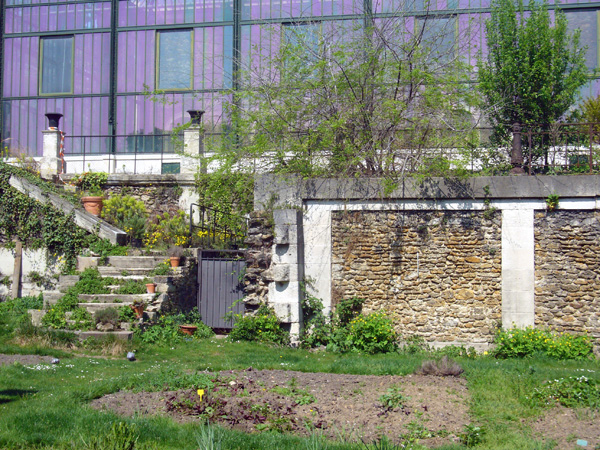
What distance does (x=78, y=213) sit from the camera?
15.4 meters

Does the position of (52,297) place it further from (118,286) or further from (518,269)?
(518,269)

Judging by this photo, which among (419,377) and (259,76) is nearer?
(419,377)

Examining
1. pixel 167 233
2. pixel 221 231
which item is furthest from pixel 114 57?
pixel 221 231

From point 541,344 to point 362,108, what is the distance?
17.8 feet

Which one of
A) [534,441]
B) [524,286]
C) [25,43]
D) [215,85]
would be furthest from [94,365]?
[25,43]

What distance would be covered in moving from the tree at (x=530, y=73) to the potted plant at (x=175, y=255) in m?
8.14

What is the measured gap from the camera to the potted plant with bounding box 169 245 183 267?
13711mm

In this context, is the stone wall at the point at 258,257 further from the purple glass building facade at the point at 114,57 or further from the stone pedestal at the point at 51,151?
the purple glass building facade at the point at 114,57

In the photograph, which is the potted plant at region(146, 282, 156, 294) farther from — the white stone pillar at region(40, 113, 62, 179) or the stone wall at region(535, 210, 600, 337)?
the white stone pillar at region(40, 113, 62, 179)

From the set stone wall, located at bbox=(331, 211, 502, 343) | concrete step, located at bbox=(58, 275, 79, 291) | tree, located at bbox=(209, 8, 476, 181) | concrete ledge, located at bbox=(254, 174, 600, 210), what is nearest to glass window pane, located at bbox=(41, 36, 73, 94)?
concrete step, located at bbox=(58, 275, 79, 291)

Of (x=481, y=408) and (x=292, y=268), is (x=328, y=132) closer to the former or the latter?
(x=292, y=268)

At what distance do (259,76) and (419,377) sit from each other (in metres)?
7.58

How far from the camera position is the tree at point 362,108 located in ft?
39.4

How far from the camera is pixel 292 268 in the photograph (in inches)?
449
